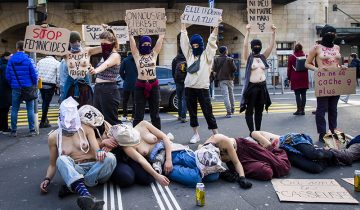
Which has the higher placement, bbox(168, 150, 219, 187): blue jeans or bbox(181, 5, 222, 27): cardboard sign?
bbox(181, 5, 222, 27): cardboard sign

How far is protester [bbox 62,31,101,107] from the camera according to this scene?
6.67 metres

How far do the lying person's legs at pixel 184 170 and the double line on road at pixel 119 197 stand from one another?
201 millimetres

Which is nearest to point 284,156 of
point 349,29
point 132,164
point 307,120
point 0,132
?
point 132,164

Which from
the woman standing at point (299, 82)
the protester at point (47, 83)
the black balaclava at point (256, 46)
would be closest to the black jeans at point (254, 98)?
the black balaclava at point (256, 46)

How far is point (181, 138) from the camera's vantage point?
8.34 meters

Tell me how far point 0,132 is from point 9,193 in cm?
477

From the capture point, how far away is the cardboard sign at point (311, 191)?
4758 mm

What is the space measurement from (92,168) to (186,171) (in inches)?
45.3

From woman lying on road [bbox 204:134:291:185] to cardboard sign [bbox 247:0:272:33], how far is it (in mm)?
3045

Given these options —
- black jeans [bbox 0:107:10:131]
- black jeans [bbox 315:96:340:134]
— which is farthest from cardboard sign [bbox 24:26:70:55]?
black jeans [bbox 315:96:340:134]

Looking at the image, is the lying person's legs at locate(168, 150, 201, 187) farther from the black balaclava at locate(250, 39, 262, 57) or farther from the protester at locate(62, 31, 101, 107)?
the black balaclava at locate(250, 39, 262, 57)

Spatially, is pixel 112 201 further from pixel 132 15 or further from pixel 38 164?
pixel 132 15

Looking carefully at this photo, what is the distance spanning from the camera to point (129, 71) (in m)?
10.3

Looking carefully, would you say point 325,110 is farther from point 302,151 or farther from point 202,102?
point 202,102
